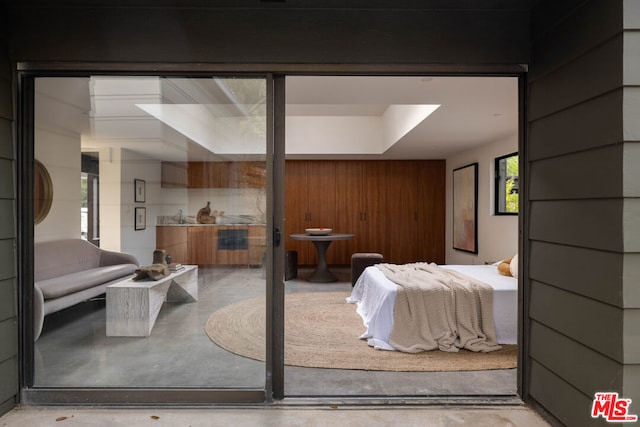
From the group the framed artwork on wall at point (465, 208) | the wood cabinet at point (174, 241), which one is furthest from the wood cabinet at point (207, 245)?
the framed artwork on wall at point (465, 208)

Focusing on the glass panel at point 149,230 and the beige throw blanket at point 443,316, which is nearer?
the glass panel at point 149,230

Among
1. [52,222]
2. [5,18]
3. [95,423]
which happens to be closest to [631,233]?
[95,423]

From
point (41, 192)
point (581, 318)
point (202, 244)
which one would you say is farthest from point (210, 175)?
point (581, 318)

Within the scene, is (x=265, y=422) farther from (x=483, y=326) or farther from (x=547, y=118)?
(x=547, y=118)

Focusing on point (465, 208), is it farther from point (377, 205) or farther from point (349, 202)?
point (349, 202)

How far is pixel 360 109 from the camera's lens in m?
6.23

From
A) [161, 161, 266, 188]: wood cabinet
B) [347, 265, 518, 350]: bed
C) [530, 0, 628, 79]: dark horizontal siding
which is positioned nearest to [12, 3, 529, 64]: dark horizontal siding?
[530, 0, 628, 79]: dark horizontal siding

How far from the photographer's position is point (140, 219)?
7.37 ft

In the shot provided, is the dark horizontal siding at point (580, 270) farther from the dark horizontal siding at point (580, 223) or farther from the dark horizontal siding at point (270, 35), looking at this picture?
the dark horizontal siding at point (270, 35)

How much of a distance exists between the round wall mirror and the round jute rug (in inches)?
47.0

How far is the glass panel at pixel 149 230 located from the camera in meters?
2.16

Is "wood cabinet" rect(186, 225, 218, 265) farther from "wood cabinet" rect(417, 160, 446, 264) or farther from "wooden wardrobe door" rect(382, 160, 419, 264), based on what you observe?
"wood cabinet" rect(417, 160, 446, 264)

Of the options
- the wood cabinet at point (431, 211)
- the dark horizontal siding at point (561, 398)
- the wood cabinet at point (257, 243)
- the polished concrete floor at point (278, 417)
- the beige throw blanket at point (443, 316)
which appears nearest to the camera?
the dark horizontal siding at point (561, 398)

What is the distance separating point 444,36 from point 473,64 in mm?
232
